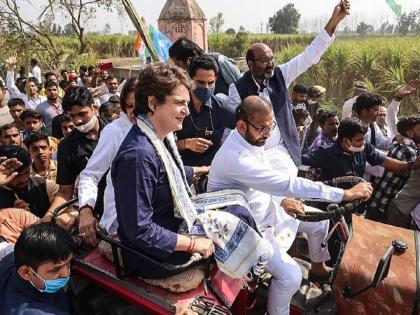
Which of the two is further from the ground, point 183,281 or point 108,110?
point 108,110

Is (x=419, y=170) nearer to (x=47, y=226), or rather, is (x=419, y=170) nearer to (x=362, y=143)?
(x=362, y=143)

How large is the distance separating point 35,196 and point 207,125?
1.62m

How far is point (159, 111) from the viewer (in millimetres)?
2105

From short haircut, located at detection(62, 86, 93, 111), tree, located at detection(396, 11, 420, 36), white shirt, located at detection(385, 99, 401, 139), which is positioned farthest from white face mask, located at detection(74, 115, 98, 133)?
tree, located at detection(396, 11, 420, 36)

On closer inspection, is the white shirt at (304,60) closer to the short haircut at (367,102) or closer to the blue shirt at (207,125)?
the blue shirt at (207,125)

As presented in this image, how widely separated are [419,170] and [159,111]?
260 cm

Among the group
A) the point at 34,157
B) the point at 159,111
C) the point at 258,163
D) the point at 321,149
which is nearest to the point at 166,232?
the point at 159,111

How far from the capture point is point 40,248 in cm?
201

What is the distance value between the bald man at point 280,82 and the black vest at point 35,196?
1892 millimetres

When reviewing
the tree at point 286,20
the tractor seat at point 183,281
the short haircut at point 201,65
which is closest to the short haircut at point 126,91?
the short haircut at point 201,65

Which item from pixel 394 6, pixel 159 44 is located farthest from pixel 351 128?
pixel 159 44

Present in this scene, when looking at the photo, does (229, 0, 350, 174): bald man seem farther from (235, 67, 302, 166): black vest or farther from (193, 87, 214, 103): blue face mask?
(193, 87, 214, 103): blue face mask

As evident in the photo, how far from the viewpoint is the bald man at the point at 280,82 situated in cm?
362

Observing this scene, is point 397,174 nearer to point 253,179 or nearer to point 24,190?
point 253,179
